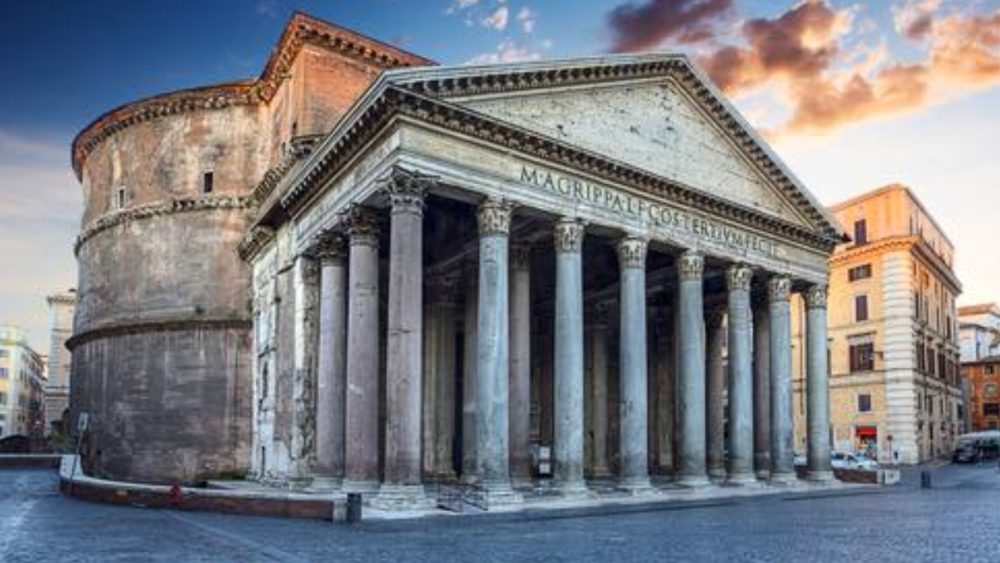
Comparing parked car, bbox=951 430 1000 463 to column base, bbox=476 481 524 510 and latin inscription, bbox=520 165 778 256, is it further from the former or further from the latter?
column base, bbox=476 481 524 510

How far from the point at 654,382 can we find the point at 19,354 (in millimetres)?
82691

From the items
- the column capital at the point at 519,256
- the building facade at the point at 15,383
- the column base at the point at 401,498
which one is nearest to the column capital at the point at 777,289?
the column capital at the point at 519,256

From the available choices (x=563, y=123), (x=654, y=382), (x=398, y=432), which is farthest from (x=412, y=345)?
(x=654, y=382)

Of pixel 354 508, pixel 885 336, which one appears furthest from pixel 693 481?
pixel 885 336

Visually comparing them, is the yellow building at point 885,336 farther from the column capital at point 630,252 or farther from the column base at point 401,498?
the column base at point 401,498

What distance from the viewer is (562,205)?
20984 millimetres

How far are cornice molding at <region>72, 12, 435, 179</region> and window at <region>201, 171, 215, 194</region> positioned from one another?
242 cm

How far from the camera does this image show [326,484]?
20844 millimetres

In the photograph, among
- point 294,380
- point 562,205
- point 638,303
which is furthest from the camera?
point 294,380

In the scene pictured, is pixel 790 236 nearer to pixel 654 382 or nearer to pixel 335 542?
pixel 654 382

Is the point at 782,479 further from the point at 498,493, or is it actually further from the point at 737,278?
the point at 498,493

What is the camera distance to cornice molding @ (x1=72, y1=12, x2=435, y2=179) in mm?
27547

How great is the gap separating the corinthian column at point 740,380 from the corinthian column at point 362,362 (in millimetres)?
10725

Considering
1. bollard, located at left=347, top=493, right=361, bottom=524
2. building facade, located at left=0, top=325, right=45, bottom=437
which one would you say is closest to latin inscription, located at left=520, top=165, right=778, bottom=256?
bollard, located at left=347, top=493, right=361, bottom=524
